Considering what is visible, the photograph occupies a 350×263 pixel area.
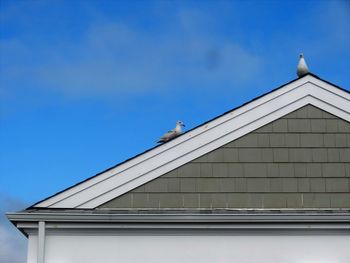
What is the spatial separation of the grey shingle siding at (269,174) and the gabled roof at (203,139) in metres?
0.12

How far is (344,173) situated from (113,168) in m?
3.53

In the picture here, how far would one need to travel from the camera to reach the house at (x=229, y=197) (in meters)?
9.22

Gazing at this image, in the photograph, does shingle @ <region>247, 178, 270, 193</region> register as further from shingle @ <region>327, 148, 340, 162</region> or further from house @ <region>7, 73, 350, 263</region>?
shingle @ <region>327, 148, 340, 162</region>

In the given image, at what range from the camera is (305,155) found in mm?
9820

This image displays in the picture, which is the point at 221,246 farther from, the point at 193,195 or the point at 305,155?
the point at 305,155

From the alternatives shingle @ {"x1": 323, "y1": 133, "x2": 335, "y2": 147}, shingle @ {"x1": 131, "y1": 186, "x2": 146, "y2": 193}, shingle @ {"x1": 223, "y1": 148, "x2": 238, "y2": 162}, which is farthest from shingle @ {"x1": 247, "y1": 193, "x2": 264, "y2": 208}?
shingle @ {"x1": 131, "y1": 186, "x2": 146, "y2": 193}

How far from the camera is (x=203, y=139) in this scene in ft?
32.3

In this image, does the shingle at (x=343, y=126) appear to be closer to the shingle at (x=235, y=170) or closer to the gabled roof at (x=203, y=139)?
the gabled roof at (x=203, y=139)

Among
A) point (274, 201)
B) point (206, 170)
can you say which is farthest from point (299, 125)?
point (206, 170)

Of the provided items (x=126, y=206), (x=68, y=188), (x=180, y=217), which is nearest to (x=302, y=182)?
(x=180, y=217)

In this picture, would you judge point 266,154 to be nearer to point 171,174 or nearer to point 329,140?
point 329,140

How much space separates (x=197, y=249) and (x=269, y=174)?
1602 millimetres

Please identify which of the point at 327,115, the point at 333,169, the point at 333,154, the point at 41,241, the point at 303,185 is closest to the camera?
the point at 41,241

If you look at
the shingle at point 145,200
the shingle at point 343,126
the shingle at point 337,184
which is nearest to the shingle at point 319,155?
the shingle at point 337,184
